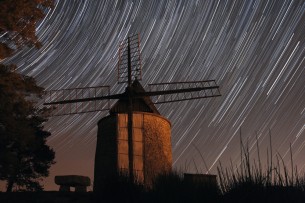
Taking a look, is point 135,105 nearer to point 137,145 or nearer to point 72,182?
point 137,145

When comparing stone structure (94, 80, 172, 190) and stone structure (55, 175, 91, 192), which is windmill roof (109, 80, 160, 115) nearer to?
stone structure (94, 80, 172, 190)

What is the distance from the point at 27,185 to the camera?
3666 cm

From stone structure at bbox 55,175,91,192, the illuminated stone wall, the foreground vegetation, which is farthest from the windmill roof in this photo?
the foreground vegetation

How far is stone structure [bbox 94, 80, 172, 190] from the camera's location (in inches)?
1114

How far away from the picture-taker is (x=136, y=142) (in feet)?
94.7

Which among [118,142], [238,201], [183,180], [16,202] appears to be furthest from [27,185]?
[238,201]

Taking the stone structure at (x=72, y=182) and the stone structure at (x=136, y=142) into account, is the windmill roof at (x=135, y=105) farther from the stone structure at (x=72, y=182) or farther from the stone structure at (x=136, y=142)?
the stone structure at (x=72, y=182)

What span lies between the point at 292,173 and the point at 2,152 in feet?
49.8

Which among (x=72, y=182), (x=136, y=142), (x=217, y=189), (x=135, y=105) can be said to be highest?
(x=135, y=105)

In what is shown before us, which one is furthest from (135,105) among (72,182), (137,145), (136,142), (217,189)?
(217,189)

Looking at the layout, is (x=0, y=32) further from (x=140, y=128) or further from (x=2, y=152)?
(x=140, y=128)

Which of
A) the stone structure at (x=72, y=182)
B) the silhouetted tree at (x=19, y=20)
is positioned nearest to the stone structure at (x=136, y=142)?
the stone structure at (x=72, y=182)

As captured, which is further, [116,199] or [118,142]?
[118,142]

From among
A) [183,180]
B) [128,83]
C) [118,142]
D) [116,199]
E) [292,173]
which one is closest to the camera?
[292,173]
